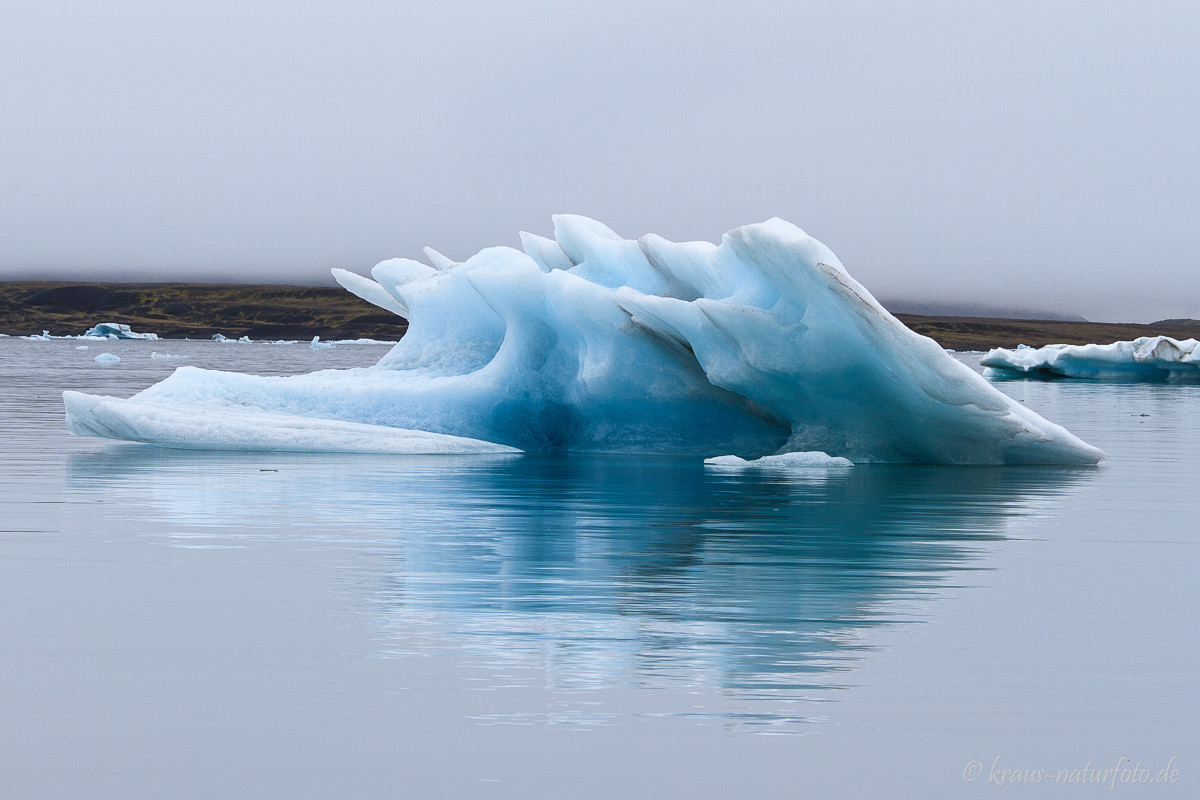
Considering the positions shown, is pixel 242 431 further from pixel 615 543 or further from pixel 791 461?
pixel 615 543

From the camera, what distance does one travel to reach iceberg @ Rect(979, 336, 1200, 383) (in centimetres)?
3734

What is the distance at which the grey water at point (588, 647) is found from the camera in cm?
312

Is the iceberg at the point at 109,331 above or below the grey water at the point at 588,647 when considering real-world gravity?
above

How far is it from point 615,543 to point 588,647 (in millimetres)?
2406

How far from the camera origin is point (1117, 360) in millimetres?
39625

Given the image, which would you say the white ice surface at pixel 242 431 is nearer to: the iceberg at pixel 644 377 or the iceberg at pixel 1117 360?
the iceberg at pixel 644 377

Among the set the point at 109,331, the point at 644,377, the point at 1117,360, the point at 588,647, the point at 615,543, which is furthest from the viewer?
the point at 109,331

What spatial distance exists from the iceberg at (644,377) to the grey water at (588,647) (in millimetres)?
2395

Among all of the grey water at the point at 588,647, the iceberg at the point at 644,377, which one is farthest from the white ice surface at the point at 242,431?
the grey water at the point at 588,647

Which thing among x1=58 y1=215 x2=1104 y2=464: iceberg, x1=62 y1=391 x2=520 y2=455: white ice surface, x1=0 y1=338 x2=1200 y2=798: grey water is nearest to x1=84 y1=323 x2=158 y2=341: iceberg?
x1=58 y1=215 x2=1104 y2=464: iceberg

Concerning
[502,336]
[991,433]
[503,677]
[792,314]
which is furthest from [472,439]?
[503,677]

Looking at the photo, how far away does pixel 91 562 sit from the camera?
19.0 feet

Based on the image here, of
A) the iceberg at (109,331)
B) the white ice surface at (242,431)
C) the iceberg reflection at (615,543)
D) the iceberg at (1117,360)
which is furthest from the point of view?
the iceberg at (109,331)

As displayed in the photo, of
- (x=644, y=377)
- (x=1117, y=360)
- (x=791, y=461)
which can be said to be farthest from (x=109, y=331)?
(x=791, y=461)
